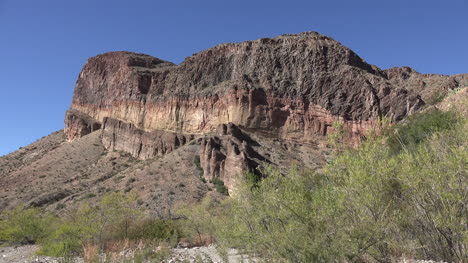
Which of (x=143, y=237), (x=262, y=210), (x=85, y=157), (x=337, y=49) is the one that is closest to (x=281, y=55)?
(x=337, y=49)

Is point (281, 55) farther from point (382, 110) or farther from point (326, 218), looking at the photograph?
point (326, 218)

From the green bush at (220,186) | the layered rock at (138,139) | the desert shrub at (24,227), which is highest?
the layered rock at (138,139)

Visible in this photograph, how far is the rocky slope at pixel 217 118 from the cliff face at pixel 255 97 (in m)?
0.20

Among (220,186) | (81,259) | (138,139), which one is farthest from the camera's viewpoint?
(138,139)

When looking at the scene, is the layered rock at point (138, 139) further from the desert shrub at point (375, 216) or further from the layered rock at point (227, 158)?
the desert shrub at point (375, 216)

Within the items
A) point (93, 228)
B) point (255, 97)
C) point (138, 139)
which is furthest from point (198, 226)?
point (138, 139)

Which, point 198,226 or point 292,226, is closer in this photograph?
point 292,226

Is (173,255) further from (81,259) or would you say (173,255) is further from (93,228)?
(93,228)

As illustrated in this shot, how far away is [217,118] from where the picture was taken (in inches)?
2404

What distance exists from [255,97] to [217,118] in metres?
7.91

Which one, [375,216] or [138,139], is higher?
[138,139]

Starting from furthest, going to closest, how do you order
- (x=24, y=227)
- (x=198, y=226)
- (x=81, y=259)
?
(x=24, y=227)
(x=198, y=226)
(x=81, y=259)

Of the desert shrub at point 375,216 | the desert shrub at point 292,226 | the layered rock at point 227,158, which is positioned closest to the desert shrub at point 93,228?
the layered rock at point 227,158

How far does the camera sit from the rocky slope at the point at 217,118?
45656mm
